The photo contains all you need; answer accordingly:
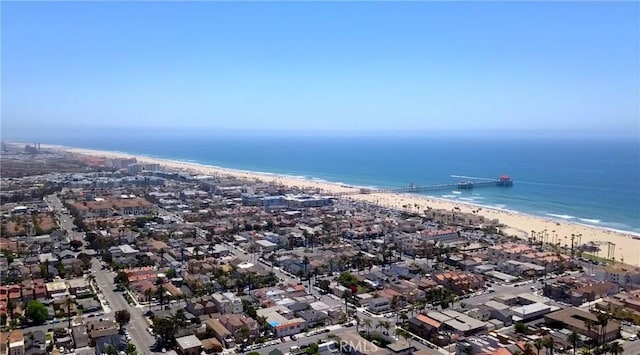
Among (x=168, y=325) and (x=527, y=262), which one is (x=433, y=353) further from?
(x=527, y=262)

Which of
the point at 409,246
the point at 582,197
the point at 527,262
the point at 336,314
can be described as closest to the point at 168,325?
the point at 336,314

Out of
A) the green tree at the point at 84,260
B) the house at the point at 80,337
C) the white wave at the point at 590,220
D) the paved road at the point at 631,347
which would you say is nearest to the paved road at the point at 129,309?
the green tree at the point at 84,260

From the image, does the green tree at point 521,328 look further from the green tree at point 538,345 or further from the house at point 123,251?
the house at point 123,251

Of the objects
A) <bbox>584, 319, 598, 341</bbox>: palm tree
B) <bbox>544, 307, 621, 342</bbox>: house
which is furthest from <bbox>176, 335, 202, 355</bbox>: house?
<bbox>584, 319, 598, 341</bbox>: palm tree

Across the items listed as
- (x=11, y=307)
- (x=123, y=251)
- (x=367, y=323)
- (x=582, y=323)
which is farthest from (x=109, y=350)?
(x=582, y=323)

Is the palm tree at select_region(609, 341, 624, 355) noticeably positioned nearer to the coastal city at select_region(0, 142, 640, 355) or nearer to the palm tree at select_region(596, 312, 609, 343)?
the coastal city at select_region(0, 142, 640, 355)

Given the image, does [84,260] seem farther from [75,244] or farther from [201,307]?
[201,307]
